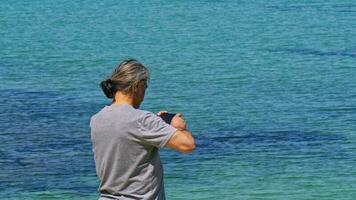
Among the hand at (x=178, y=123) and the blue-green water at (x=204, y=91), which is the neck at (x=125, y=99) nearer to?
the hand at (x=178, y=123)

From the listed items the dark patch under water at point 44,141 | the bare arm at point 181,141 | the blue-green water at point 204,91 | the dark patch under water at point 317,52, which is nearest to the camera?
the bare arm at point 181,141

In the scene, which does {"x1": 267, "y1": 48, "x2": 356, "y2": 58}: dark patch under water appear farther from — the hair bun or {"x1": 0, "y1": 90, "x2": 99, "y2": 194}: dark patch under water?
the hair bun

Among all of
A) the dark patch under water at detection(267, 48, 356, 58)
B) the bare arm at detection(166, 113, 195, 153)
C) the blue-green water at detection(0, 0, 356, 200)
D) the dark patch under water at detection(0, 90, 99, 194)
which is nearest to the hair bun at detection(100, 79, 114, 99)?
the bare arm at detection(166, 113, 195, 153)

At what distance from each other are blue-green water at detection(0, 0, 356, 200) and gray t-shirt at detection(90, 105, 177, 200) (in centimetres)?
457

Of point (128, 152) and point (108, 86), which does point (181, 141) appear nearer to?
point (128, 152)

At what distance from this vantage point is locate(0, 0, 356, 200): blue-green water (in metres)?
10.1

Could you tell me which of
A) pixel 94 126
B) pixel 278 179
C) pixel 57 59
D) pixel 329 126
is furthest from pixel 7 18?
pixel 94 126

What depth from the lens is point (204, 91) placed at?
47.1 ft

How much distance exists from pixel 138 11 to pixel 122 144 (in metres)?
18.9

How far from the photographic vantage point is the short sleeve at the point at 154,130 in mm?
4684

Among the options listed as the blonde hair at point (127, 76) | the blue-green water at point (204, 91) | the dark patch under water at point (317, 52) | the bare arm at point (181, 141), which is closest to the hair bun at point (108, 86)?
the blonde hair at point (127, 76)

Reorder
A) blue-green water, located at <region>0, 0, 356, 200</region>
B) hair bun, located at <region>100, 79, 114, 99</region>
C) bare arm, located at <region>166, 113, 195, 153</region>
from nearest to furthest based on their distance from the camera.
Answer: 1. bare arm, located at <region>166, 113, 195, 153</region>
2. hair bun, located at <region>100, 79, 114, 99</region>
3. blue-green water, located at <region>0, 0, 356, 200</region>

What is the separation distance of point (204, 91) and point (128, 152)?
9564 millimetres

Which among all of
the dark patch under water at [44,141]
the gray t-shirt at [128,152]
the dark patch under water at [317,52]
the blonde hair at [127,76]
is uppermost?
the blonde hair at [127,76]
